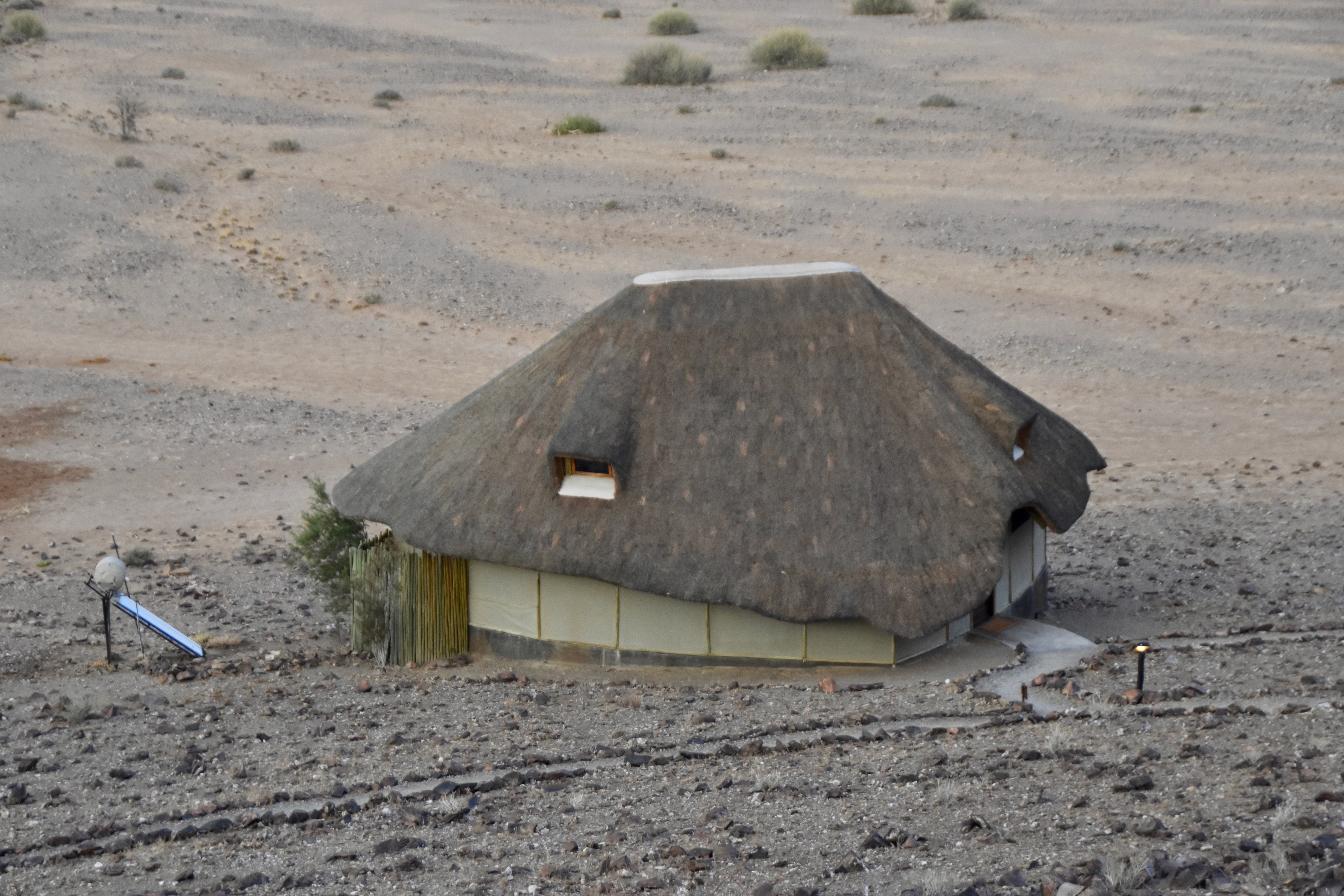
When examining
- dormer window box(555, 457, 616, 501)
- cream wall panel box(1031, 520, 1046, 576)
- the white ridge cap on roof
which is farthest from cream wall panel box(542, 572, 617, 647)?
cream wall panel box(1031, 520, 1046, 576)

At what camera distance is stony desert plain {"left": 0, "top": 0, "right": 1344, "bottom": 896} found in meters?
10.1

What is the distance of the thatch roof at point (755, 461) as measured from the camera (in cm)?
1419

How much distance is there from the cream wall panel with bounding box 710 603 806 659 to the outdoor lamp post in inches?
134

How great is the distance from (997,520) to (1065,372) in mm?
17829

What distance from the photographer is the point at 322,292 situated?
36.1 meters

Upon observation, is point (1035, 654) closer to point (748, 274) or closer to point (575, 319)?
point (748, 274)

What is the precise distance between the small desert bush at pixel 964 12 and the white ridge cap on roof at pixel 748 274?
48646mm

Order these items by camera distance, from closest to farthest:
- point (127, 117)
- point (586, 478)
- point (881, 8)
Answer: point (586, 478) → point (127, 117) → point (881, 8)

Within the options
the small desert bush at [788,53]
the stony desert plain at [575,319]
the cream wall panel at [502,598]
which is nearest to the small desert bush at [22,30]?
the stony desert plain at [575,319]

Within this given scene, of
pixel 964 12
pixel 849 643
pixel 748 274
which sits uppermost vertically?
pixel 964 12

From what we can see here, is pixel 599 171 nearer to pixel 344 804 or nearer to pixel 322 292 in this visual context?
pixel 322 292

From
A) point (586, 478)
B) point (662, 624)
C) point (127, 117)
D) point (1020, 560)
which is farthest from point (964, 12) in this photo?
point (662, 624)

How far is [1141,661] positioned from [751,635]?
13.1 ft

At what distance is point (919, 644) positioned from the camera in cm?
1471
